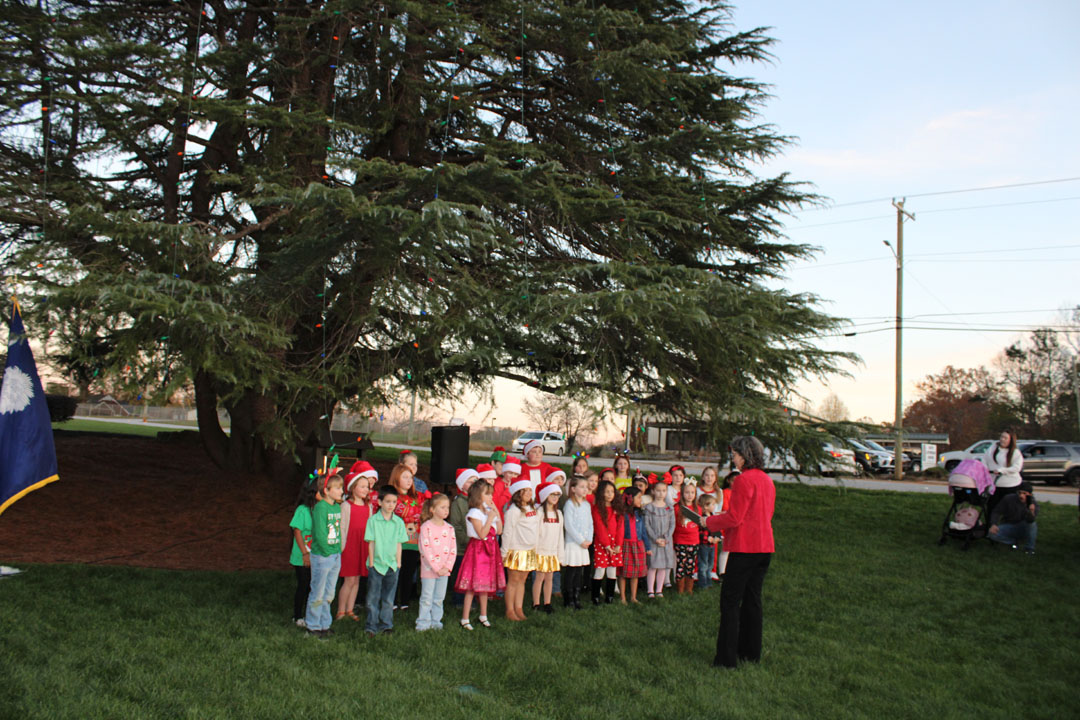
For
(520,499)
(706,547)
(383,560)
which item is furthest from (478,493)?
(706,547)

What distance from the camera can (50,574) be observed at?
783cm

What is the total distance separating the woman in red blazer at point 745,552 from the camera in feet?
18.8

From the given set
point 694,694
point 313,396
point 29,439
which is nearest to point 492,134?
point 313,396

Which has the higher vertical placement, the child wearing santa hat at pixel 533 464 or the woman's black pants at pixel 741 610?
the child wearing santa hat at pixel 533 464

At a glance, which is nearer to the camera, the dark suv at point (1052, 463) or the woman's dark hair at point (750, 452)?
the woman's dark hair at point (750, 452)

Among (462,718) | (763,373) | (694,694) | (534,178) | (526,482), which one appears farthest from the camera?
(763,373)

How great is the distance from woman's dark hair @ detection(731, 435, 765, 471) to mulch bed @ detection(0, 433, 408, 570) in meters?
5.90

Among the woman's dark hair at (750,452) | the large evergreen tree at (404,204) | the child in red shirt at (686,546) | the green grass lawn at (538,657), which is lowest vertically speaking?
the green grass lawn at (538,657)

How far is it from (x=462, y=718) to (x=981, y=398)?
5933cm

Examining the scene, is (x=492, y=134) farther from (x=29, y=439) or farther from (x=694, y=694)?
(x=694, y=694)

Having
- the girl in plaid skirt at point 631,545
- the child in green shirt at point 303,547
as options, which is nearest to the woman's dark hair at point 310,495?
the child in green shirt at point 303,547

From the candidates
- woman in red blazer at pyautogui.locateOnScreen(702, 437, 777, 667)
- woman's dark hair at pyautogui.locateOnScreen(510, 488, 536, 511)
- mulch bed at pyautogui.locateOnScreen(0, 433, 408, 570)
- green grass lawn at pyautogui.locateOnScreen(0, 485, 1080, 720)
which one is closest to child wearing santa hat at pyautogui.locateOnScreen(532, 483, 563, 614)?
woman's dark hair at pyautogui.locateOnScreen(510, 488, 536, 511)

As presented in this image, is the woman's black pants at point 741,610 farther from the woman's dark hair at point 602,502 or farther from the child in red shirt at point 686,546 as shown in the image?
the child in red shirt at point 686,546

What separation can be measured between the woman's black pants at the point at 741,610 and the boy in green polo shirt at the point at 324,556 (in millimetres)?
3195
